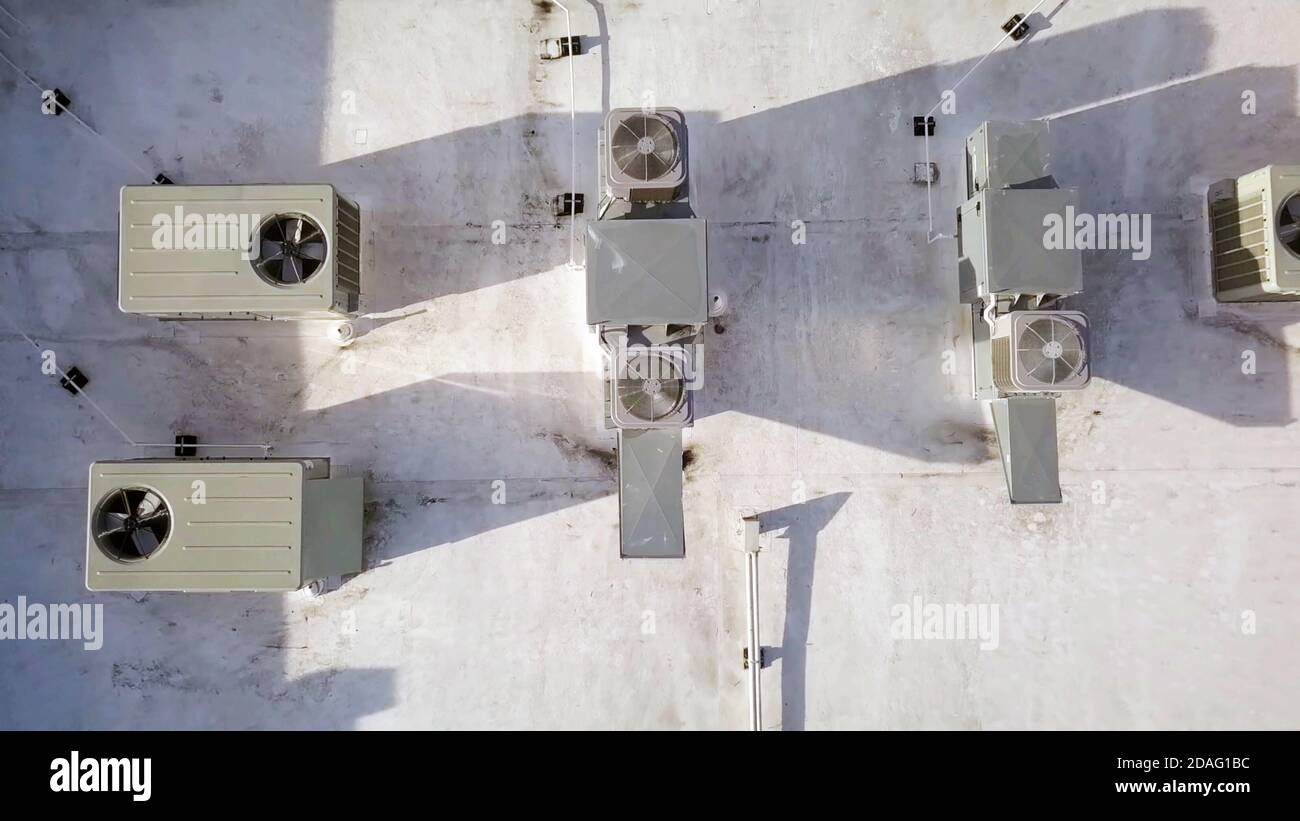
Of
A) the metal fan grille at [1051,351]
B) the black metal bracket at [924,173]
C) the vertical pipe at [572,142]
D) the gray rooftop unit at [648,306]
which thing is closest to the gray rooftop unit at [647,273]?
the gray rooftop unit at [648,306]

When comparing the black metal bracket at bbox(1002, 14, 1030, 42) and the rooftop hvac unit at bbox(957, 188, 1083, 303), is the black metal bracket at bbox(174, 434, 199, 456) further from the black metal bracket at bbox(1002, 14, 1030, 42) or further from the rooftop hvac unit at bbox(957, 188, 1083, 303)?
the black metal bracket at bbox(1002, 14, 1030, 42)

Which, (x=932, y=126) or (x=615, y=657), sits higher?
(x=932, y=126)

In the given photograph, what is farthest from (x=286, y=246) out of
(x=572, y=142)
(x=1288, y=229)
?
(x=1288, y=229)

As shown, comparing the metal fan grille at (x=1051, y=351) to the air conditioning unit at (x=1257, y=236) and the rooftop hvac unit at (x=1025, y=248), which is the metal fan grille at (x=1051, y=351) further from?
the air conditioning unit at (x=1257, y=236)

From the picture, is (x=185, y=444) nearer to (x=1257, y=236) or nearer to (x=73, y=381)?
(x=73, y=381)

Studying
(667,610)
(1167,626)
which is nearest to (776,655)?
(667,610)

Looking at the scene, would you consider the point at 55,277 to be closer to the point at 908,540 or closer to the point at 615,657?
the point at 615,657
